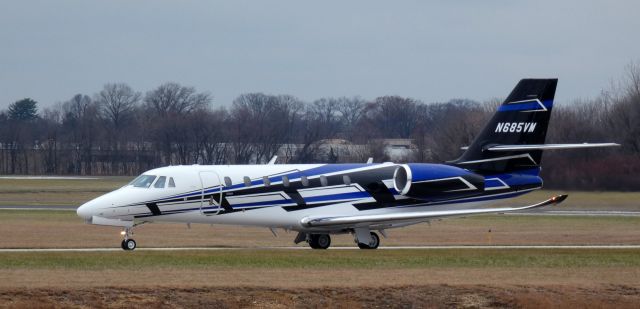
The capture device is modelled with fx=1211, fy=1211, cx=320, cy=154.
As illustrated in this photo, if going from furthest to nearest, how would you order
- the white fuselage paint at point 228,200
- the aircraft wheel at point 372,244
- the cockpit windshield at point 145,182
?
1. the aircraft wheel at point 372,244
2. the cockpit windshield at point 145,182
3. the white fuselage paint at point 228,200

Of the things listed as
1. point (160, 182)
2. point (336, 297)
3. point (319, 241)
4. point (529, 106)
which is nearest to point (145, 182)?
point (160, 182)

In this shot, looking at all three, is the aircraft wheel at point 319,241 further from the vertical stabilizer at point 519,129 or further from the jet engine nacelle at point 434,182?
the vertical stabilizer at point 519,129

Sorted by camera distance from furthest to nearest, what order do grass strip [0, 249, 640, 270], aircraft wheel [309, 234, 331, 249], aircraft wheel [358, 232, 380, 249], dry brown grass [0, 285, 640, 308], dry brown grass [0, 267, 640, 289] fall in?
1. aircraft wheel [309, 234, 331, 249]
2. aircraft wheel [358, 232, 380, 249]
3. grass strip [0, 249, 640, 270]
4. dry brown grass [0, 267, 640, 289]
5. dry brown grass [0, 285, 640, 308]

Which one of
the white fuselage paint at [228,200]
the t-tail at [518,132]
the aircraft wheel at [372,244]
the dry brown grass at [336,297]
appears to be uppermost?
the t-tail at [518,132]

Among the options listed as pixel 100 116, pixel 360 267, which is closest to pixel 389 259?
pixel 360 267

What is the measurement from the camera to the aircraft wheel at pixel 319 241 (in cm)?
3753

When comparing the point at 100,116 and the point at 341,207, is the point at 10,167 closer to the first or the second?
the point at 100,116

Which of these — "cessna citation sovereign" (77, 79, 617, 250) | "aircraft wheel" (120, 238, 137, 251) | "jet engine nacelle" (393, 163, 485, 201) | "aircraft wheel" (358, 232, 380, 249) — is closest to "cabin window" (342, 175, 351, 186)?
"cessna citation sovereign" (77, 79, 617, 250)

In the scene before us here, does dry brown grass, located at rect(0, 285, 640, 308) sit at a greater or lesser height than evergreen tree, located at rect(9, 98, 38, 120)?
lesser

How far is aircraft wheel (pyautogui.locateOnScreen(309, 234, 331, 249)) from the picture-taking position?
37531mm

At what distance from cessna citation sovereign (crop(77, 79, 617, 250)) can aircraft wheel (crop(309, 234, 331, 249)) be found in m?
0.03

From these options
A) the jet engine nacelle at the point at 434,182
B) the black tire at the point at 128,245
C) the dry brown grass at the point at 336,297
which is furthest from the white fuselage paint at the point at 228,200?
the dry brown grass at the point at 336,297

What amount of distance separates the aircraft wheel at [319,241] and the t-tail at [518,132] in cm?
492

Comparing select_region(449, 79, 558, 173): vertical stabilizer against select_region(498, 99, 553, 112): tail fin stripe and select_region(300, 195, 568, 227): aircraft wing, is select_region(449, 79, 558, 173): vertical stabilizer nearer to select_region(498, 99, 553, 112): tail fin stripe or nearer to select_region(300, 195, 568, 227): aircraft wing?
select_region(498, 99, 553, 112): tail fin stripe
